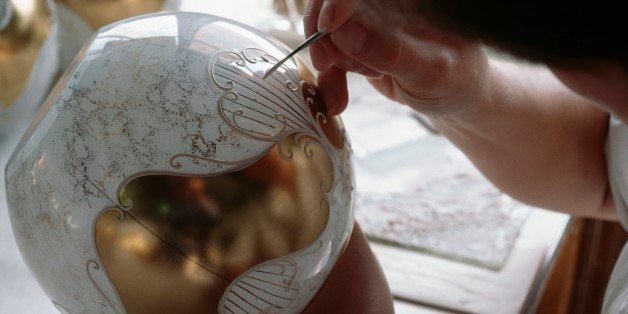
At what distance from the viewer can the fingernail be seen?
1.94 ft

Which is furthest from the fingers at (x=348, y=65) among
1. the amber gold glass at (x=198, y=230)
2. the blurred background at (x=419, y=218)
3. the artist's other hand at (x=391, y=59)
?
the blurred background at (x=419, y=218)

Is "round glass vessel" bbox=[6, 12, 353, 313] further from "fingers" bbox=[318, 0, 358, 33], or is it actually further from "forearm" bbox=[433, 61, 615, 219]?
"forearm" bbox=[433, 61, 615, 219]

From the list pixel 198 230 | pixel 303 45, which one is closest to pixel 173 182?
pixel 198 230

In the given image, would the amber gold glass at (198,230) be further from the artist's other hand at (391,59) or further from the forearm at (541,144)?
the forearm at (541,144)

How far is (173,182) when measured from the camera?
1.77 ft

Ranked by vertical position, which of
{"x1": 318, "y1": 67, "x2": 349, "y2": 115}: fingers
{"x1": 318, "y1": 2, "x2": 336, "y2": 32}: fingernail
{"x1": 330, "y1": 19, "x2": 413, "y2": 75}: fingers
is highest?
{"x1": 318, "y1": 2, "x2": 336, "y2": 32}: fingernail

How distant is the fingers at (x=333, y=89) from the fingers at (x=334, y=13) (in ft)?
0.19

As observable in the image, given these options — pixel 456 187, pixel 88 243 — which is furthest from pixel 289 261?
pixel 456 187

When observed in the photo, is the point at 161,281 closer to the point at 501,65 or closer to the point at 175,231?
the point at 175,231

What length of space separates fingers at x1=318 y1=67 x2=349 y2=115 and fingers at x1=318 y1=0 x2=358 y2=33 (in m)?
0.06

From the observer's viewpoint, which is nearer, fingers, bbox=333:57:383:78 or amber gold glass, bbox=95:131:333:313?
amber gold glass, bbox=95:131:333:313

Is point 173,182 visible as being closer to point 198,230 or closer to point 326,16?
point 198,230

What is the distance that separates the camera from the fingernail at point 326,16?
23.3 inches

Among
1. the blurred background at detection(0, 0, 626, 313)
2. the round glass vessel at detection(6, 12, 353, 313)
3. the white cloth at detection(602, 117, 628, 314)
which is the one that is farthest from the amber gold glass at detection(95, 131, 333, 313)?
the white cloth at detection(602, 117, 628, 314)
